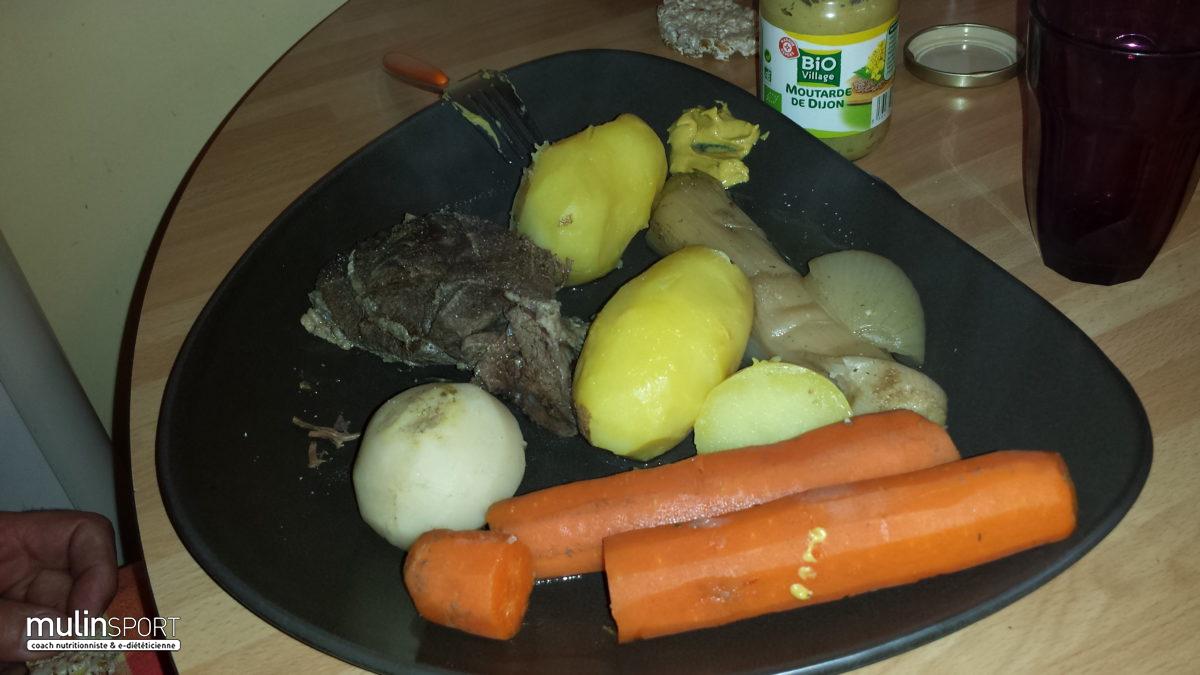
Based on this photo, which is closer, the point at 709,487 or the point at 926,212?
the point at 709,487

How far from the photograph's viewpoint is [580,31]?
174 cm

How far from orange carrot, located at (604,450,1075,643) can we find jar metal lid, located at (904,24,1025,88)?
0.83 m

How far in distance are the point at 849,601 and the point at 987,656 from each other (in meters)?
0.13

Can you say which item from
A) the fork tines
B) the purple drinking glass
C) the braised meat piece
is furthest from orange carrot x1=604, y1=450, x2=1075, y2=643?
the fork tines

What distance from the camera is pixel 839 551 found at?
91 centimetres

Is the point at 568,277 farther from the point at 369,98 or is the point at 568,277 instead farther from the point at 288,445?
the point at 369,98

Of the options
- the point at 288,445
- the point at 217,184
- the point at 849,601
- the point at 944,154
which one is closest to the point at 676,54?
the point at 944,154

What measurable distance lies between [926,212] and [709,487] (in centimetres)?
60

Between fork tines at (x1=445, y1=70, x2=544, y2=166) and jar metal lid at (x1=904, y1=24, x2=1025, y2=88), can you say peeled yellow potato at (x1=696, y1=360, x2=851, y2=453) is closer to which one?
fork tines at (x1=445, y1=70, x2=544, y2=166)

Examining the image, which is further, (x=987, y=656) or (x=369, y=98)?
(x=369, y=98)

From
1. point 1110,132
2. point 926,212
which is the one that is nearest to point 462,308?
point 926,212

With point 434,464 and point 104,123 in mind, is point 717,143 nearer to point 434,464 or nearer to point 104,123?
point 434,464

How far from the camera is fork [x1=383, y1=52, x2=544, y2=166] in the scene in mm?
1462

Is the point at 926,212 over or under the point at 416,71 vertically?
under
